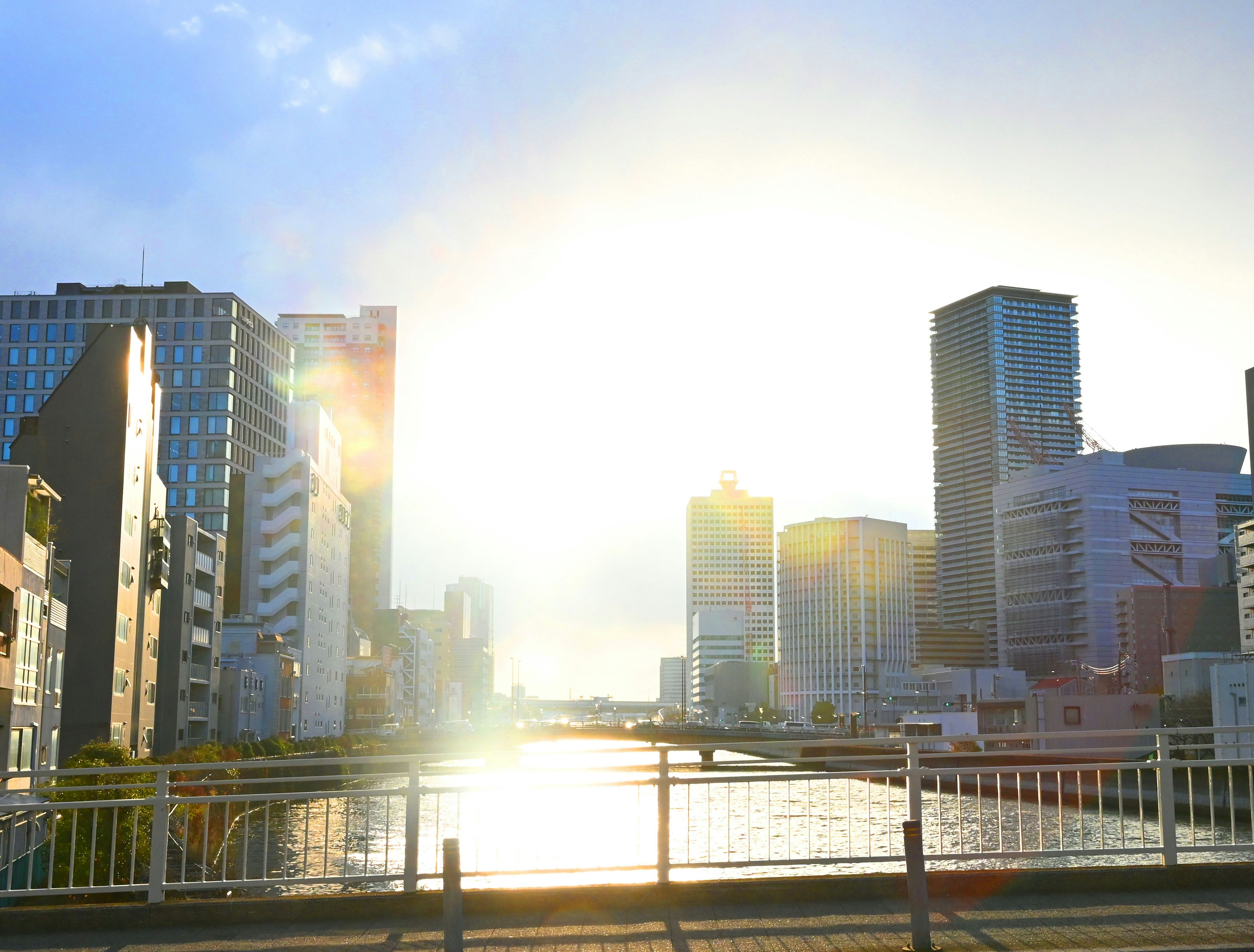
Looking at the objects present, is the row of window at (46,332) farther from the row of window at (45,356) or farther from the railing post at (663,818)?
the railing post at (663,818)

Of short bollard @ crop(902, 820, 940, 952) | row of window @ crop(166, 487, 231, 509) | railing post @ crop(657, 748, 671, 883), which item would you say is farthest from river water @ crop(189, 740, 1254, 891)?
row of window @ crop(166, 487, 231, 509)

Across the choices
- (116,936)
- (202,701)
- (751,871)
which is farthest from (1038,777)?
(202,701)

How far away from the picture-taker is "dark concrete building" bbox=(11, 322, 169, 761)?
59.9m

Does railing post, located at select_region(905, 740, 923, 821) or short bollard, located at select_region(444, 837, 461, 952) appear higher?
railing post, located at select_region(905, 740, 923, 821)

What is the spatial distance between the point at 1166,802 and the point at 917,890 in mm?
4807

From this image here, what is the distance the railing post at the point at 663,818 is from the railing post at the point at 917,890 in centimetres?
271

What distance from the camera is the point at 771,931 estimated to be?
10562 mm

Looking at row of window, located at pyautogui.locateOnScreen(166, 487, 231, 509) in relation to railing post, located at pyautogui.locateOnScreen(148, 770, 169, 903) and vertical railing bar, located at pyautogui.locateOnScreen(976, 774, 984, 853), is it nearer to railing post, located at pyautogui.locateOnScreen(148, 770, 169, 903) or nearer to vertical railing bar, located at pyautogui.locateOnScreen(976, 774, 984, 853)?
vertical railing bar, located at pyautogui.locateOnScreen(976, 774, 984, 853)

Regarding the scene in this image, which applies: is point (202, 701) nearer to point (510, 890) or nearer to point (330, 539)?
point (330, 539)

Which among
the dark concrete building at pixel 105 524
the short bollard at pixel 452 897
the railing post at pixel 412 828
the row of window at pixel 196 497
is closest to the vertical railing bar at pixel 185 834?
the railing post at pixel 412 828

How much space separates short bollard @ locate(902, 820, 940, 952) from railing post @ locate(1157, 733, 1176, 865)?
410 cm

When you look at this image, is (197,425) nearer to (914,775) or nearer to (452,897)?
(914,775)

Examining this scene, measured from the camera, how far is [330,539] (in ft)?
474

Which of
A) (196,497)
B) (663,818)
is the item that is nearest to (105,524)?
(663,818)
